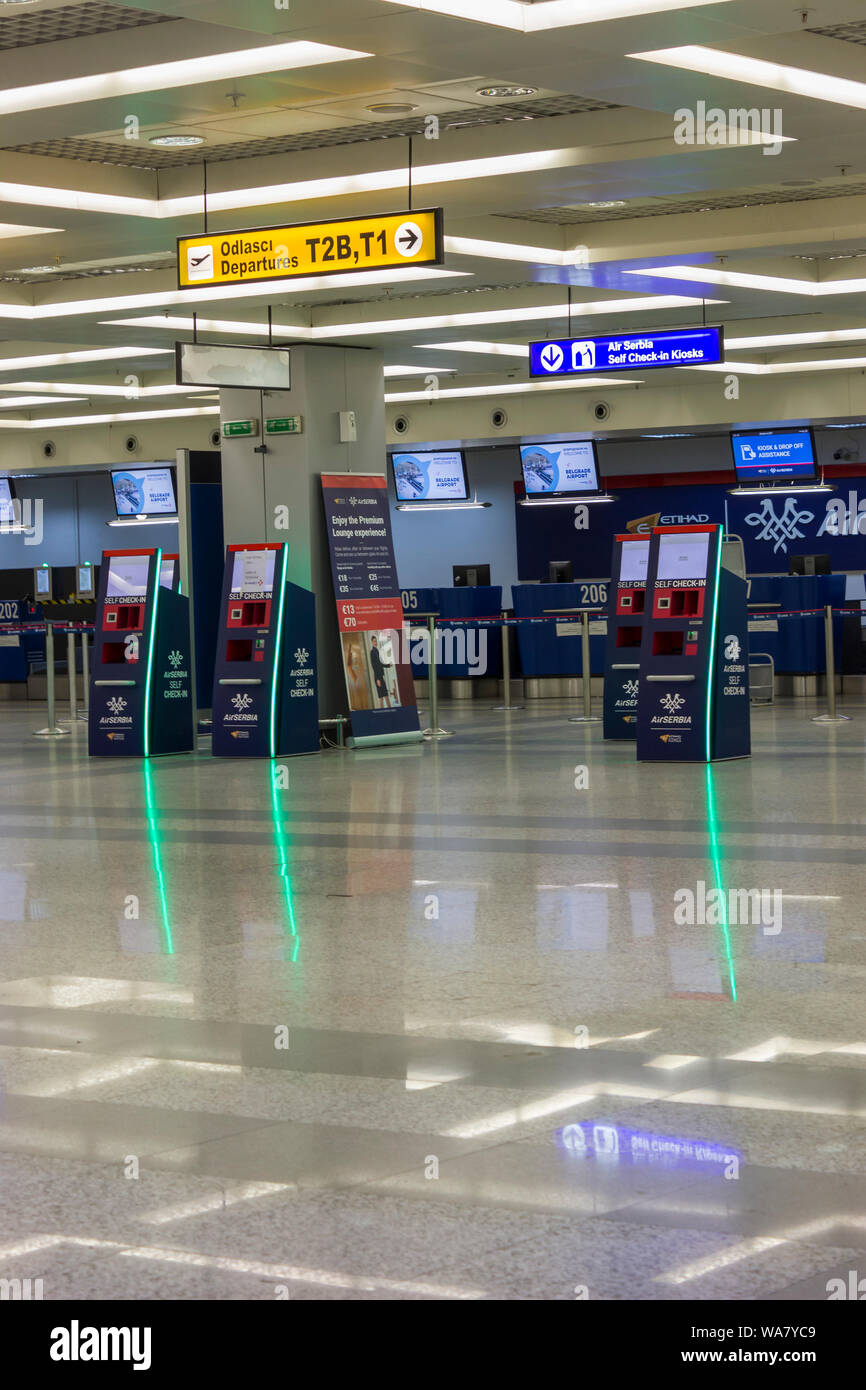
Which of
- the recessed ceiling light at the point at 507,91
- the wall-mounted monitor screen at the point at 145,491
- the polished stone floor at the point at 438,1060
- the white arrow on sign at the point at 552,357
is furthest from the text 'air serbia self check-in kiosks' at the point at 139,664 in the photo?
the wall-mounted monitor screen at the point at 145,491

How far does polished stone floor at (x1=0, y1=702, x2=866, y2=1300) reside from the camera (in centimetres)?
296

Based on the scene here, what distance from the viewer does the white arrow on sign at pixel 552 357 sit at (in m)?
13.2

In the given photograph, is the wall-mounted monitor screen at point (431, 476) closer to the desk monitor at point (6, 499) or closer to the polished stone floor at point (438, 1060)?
the desk monitor at point (6, 499)

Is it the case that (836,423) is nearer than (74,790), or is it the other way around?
(74,790)

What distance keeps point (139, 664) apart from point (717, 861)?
7.37 m

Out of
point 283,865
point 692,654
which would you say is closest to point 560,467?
point 692,654

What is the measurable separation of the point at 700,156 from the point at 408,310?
5283 mm

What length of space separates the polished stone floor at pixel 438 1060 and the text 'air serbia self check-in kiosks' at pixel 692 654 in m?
3.07

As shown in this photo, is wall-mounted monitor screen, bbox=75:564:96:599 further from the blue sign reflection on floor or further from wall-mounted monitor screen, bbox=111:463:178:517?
the blue sign reflection on floor

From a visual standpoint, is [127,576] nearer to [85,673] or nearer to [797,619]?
[85,673]

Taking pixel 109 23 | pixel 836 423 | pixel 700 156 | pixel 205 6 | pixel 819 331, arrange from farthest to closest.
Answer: pixel 836 423 < pixel 819 331 < pixel 700 156 < pixel 109 23 < pixel 205 6

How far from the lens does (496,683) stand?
21641 mm
